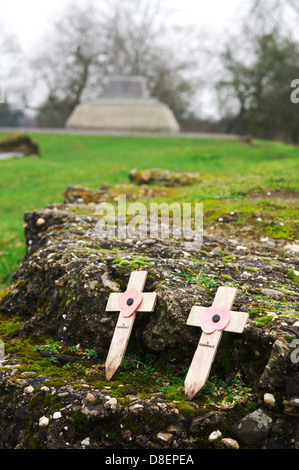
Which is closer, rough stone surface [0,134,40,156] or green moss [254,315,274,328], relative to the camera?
green moss [254,315,274,328]

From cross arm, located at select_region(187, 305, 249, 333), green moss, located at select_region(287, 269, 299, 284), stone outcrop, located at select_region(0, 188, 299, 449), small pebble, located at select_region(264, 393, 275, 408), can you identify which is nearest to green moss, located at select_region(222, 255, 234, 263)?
stone outcrop, located at select_region(0, 188, 299, 449)

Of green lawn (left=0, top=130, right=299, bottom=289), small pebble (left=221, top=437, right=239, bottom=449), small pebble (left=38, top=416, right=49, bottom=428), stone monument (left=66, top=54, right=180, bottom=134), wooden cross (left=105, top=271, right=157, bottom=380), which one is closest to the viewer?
small pebble (left=221, top=437, right=239, bottom=449)

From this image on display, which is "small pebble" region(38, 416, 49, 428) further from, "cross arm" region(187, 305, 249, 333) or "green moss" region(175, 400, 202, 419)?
"cross arm" region(187, 305, 249, 333)

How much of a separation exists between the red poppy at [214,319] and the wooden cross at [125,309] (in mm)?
404

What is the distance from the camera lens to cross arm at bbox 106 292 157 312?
3.46 meters

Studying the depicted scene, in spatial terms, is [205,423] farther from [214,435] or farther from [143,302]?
[143,302]

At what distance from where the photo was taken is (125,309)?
3.54 m

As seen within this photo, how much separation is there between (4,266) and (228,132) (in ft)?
106

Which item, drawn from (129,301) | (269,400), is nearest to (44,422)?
(129,301)

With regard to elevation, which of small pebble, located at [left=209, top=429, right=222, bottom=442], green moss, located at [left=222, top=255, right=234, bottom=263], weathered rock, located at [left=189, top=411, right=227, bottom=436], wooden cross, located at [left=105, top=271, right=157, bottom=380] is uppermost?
green moss, located at [left=222, top=255, right=234, bottom=263]

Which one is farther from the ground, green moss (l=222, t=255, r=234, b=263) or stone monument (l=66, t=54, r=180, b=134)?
stone monument (l=66, t=54, r=180, b=134)

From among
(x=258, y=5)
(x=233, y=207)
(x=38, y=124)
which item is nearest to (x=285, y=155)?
(x=258, y=5)

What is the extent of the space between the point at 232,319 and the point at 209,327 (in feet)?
0.54

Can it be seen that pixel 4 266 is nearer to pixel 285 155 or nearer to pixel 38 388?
pixel 38 388
